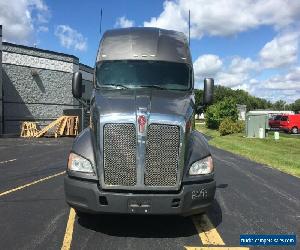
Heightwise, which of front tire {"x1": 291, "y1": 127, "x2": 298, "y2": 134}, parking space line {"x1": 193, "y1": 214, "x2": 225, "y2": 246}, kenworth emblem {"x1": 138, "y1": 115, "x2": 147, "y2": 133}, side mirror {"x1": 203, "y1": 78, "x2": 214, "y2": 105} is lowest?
parking space line {"x1": 193, "y1": 214, "x2": 225, "y2": 246}

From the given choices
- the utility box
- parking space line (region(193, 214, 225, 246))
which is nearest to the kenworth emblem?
parking space line (region(193, 214, 225, 246))

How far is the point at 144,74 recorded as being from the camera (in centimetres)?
812

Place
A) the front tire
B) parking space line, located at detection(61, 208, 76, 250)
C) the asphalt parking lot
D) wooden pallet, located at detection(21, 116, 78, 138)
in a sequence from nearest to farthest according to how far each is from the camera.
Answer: parking space line, located at detection(61, 208, 76, 250) < the asphalt parking lot < wooden pallet, located at detection(21, 116, 78, 138) < the front tire

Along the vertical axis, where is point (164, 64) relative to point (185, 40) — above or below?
below

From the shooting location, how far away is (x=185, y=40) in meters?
9.35

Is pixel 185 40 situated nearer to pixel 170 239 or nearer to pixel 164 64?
pixel 164 64

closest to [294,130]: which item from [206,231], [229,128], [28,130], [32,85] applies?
[229,128]

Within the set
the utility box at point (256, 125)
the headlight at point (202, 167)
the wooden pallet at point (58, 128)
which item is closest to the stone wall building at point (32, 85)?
the wooden pallet at point (58, 128)

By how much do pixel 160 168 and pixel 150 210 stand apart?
60 centimetres

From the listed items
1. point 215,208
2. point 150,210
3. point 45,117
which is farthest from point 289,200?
point 45,117

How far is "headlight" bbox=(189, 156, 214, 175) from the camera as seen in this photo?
6434 mm

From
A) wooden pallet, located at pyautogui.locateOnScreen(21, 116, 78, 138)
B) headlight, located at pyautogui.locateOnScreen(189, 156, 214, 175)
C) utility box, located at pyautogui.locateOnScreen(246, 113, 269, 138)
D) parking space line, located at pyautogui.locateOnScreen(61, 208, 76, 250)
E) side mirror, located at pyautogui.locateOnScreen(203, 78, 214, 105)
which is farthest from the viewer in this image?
utility box, located at pyautogui.locateOnScreen(246, 113, 269, 138)

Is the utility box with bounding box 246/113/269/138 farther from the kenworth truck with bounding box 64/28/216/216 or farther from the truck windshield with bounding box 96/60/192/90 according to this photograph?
the kenworth truck with bounding box 64/28/216/216

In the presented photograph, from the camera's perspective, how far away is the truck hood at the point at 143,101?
6480mm
